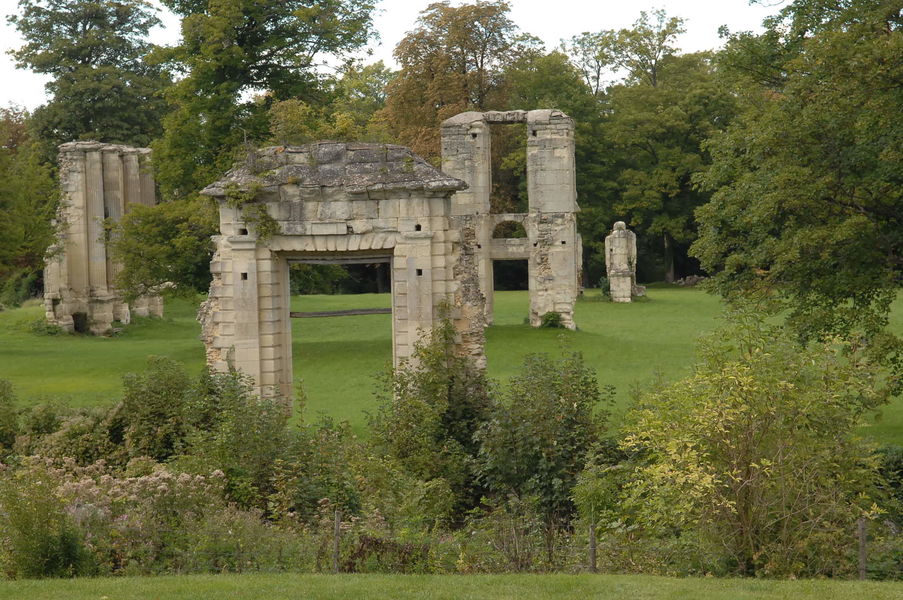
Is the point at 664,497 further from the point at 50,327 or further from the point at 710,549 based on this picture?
the point at 50,327

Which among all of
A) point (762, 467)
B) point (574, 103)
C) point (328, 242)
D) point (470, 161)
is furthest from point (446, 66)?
point (762, 467)

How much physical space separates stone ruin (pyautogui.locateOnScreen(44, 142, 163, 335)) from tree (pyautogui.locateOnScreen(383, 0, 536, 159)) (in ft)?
35.9

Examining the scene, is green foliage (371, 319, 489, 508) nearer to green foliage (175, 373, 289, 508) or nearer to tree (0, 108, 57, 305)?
green foliage (175, 373, 289, 508)

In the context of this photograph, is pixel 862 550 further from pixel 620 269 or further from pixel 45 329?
pixel 620 269

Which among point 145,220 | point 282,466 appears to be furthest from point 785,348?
point 145,220

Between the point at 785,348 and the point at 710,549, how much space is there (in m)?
2.27

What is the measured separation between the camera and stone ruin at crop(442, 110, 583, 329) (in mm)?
30312

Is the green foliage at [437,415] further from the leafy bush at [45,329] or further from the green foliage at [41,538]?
the leafy bush at [45,329]

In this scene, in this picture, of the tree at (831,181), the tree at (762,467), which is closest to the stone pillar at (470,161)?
the tree at (831,181)

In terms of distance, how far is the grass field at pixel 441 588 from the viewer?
338 inches

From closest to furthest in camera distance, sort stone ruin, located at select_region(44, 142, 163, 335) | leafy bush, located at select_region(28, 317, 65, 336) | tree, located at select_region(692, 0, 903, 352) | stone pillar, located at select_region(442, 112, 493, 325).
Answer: tree, located at select_region(692, 0, 903, 352)
stone pillar, located at select_region(442, 112, 493, 325)
leafy bush, located at select_region(28, 317, 65, 336)
stone ruin, located at select_region(44, 142, 163, 335)

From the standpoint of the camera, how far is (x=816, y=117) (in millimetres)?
14875

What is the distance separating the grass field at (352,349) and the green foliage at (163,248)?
194cm

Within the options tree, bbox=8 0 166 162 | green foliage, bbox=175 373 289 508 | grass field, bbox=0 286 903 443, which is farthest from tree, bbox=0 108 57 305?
green foliage, bbox=175 373 289 508
